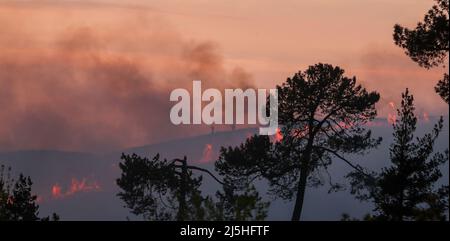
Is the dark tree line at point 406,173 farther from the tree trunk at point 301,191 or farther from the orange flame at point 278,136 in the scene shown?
the orange flame at point 278,136

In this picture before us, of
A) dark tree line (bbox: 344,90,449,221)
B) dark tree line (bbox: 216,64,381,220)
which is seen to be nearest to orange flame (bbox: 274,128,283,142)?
dark tree line (bbox: 216,64,381,220)

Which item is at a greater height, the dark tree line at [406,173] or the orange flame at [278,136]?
the orange flame at [278,136]

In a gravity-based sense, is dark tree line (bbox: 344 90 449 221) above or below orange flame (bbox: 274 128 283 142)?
below

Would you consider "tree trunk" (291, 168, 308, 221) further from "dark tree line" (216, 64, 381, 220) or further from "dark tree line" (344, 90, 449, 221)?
"dark tree line" (344, 90, 449, 221)

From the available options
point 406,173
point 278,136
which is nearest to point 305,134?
point 278,136

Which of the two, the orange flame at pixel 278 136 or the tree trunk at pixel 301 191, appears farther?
the orange flame at pixel 278 136

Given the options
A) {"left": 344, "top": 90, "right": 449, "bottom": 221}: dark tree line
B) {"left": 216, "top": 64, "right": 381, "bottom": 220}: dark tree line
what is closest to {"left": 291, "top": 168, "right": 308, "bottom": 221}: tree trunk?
{"left": 216, "top": 64, "right": 381, "bottom": 220}: dark tree line

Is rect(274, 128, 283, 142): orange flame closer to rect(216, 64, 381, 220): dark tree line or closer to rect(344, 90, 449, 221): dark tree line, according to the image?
rect(216, 64, 381, 220): dark tree line

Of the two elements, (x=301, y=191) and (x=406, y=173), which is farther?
(x=301, y=191)

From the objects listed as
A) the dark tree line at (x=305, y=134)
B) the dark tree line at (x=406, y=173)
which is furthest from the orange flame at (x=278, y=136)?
the dark tree line at (x=406, y=173)

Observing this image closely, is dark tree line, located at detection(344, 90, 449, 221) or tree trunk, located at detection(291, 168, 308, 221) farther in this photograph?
tree trunk, located at detection(291, 168, 308, 221)

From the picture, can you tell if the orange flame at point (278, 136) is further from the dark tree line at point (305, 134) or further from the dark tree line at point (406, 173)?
the dark tree line at point (406, 173)

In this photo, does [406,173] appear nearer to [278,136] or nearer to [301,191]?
[301,191]
